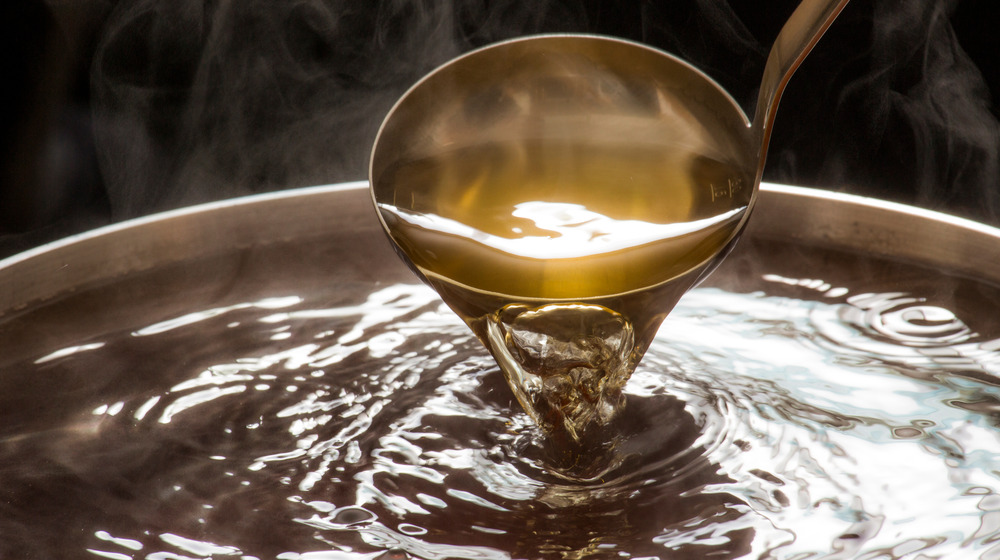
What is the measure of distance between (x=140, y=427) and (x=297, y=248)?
330mm

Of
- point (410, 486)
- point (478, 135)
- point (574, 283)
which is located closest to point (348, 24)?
point (478, 135)

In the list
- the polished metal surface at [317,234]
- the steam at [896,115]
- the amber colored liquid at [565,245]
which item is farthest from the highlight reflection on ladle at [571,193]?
the steam at [896,115]

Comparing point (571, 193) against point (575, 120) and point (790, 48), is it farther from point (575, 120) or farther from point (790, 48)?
point (790, 48)

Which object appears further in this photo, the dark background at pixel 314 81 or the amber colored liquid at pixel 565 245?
the dark background at pixel 314 81

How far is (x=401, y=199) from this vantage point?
33.1 inches

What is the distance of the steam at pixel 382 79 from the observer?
1.60m

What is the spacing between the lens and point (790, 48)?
2.55 feet

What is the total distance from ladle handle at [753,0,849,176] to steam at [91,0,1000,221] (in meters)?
A: 0.70

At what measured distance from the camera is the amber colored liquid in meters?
0.75

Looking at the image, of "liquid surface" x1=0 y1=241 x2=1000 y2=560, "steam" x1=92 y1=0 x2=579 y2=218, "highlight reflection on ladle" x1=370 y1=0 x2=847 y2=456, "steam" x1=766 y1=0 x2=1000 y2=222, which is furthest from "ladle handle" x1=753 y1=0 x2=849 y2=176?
"steam" x1=92 y1=0 x2=579 y2=218

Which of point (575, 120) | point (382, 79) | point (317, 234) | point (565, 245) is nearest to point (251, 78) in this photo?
point (382, 79)

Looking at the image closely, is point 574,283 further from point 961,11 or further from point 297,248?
point 961,11

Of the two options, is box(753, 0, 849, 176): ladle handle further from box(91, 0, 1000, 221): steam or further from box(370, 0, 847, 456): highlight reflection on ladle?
box(91, 0, 1000, 221): steam

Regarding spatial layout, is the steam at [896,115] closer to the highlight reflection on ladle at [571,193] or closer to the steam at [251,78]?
the steam at [251,78]
